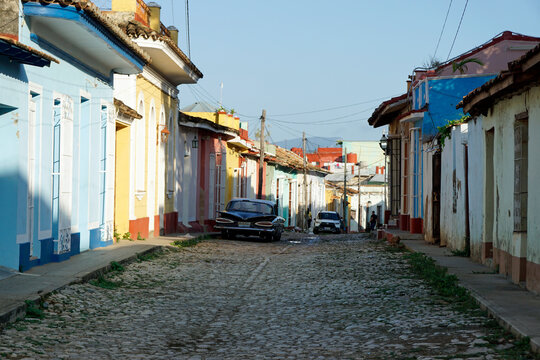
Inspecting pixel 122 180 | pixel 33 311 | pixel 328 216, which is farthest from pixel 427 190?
pixel 328 216

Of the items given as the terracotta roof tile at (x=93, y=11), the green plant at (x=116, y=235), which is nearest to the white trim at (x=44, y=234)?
the terracotta roof tile at (x=93, y=11)

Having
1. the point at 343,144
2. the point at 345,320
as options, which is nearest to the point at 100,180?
the point at 345,320

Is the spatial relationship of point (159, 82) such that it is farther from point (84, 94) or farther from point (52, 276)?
point (52, 276)

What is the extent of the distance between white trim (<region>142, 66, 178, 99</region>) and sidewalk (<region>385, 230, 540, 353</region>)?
952 centimetres

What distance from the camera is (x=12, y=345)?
6777 millimetres

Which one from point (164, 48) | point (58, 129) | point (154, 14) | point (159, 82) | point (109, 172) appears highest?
point (154, 14)

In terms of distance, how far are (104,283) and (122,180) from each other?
8062mm

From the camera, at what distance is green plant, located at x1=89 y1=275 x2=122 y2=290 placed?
1098 cm

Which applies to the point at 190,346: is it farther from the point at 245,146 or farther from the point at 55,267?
the point at 245,146

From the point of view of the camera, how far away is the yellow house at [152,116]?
19.2m

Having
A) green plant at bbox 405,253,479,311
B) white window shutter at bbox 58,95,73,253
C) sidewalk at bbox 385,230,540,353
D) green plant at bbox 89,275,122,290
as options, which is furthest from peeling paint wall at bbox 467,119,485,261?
white window shutter at bbox 58,95,73,253

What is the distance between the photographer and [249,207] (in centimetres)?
2541

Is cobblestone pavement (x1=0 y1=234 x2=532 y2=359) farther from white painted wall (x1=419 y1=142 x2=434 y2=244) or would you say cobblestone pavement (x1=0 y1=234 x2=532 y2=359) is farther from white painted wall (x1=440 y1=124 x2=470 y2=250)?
white painted wall (x1=419 y1=142 x2=434 y2=244)

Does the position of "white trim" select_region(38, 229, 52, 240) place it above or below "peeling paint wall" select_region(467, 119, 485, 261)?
below
